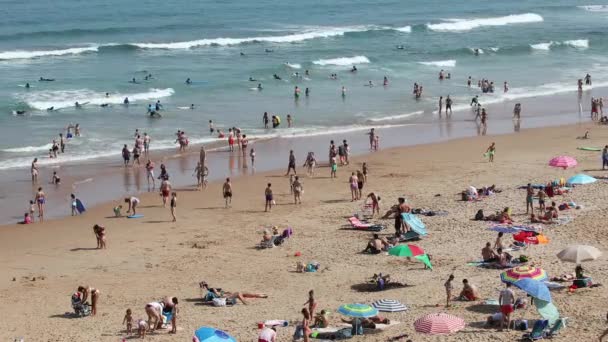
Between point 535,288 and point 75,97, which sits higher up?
point 75,97

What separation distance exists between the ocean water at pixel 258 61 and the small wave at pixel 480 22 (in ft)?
0.65

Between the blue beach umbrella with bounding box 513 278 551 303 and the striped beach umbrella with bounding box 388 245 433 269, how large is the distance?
3.59 m

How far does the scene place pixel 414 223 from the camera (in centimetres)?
2398

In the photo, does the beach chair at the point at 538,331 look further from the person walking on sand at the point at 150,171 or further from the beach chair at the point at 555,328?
the person walking on sand at the point at 150,171

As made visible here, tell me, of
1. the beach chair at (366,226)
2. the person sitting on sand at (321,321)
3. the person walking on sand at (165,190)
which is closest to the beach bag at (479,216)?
the beach chair at (366,226)

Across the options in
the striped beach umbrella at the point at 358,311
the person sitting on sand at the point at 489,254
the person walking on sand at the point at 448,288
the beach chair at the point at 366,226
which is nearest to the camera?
the striped beach umbrella at the point at 358,311

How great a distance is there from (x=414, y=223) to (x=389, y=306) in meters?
5.35

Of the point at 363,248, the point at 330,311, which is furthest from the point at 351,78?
the point at 330,311

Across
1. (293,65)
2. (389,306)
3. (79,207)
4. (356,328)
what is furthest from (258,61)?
(356,328)

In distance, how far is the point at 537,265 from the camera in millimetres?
21281

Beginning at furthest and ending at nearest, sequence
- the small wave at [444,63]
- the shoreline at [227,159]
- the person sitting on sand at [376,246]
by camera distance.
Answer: the small wave at [444,63]
the shoreline at [227,159]
the person sitting on sand at [376,246]

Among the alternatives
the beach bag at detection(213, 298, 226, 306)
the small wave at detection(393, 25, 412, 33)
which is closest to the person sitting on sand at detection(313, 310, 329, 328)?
the beach bag at detection(213, 298, 226, 306)

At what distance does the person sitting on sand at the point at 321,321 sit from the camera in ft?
60.3

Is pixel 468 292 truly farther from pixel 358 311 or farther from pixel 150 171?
pixel 150 171
